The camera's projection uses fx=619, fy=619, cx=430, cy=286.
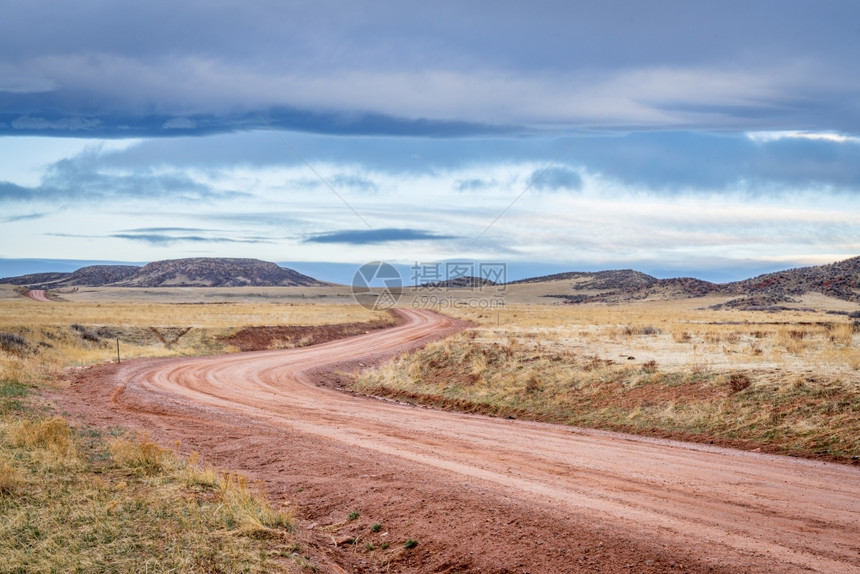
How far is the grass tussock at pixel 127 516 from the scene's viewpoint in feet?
21.1

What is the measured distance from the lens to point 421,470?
11.1m

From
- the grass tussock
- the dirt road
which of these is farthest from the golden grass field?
the dirt road

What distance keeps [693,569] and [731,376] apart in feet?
40.1

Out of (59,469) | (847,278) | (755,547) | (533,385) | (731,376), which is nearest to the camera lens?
(755,547)

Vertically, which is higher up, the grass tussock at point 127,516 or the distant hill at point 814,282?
the distant hill at point 814,282

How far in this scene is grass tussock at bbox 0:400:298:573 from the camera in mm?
6430

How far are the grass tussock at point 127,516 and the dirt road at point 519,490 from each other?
915 millimetres

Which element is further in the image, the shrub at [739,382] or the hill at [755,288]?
the hill at [755,288]

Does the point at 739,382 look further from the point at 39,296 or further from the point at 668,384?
the point at 39,296

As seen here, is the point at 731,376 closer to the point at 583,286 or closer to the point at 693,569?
the point at 693,569

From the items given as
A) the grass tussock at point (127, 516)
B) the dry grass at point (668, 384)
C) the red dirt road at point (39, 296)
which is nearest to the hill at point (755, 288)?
the dry grass at point (668, 384)

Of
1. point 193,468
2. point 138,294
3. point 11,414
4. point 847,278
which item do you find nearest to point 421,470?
point 193,468

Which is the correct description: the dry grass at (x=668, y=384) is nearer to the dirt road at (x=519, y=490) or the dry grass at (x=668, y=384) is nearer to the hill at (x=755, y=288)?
the dirt road at (x=519, y=490)

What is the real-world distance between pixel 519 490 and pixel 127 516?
5642mm
